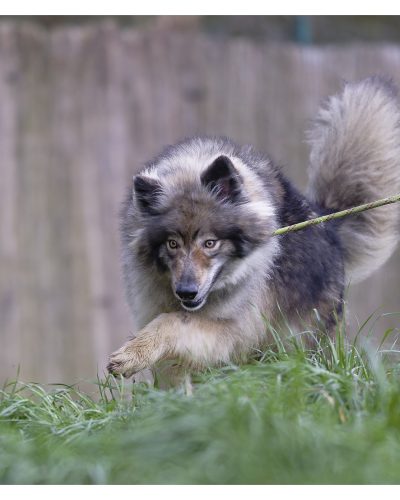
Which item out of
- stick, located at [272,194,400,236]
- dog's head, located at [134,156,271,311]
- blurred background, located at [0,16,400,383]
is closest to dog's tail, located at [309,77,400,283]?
stick, located at [272,194,400,236]

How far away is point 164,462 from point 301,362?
1.15 meters

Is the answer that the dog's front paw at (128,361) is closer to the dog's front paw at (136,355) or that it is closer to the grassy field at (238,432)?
the dog's front paw at (136,355)

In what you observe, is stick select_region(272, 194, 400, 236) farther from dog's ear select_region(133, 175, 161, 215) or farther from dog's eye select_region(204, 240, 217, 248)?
dog's ear select_region(133, 175, 161, 215)

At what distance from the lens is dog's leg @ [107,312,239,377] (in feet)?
22.6

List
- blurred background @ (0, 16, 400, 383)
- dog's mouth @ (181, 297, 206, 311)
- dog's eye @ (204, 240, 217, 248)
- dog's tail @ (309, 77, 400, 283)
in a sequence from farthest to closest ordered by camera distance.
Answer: blurred background @ (0, 16, 400, 383)
dog's tail @ (309, 77, 400, 283)
dog's eye @ (204, 240, 217, 248)
dog's mouth @ (181, 297, 206, 311)

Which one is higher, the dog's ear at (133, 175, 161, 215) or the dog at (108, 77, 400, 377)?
the dog's ear at (133, 175, 161, 215)

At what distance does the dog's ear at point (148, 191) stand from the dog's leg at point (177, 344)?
29.4 inches

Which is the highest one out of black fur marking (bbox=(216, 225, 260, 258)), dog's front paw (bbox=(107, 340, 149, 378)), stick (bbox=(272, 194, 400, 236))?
stick (bbox=(272, 194, 400, 236))

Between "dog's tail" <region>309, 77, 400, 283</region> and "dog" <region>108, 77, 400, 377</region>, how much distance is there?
262mm

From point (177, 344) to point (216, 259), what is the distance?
0.63 metres

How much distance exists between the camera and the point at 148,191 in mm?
7090

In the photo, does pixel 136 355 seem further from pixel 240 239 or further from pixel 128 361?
pixel 240 239

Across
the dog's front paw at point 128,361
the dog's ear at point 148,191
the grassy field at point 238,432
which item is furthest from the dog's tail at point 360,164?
the grassy field at point 238,432

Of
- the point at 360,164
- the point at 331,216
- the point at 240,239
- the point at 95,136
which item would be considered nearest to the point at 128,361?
the point at 240,239
